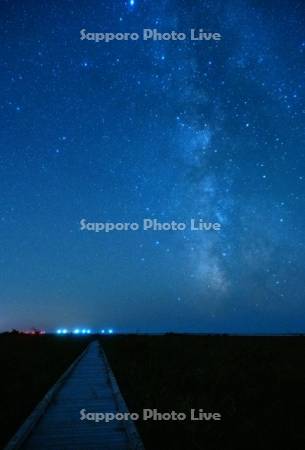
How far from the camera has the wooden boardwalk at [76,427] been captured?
736cm

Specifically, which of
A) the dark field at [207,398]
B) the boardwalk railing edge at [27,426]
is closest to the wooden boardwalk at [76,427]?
the boardwalk railing edge at [27,426]

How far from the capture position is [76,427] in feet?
28.2

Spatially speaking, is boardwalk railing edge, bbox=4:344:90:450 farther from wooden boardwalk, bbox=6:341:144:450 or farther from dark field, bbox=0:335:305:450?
dark field, bbox=0:335:305:450

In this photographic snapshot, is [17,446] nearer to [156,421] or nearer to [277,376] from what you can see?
[156,421]

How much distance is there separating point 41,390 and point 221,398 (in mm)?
4894

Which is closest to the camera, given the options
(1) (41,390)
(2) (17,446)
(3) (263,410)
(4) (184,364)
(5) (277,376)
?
(2) (17,446)

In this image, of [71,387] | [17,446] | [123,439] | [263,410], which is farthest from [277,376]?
[17,446]

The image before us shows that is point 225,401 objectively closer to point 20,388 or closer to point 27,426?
point 27,426

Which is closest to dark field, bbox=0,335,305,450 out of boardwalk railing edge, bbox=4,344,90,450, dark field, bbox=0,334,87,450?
dark field, bbox=0,334,87,450

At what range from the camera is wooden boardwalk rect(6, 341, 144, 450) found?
7.36m

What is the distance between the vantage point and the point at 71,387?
13734 mm

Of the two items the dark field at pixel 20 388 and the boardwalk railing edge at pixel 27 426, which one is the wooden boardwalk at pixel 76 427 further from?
the dark field at pixel 20 388

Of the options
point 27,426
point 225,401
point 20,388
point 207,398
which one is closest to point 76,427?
point 27,426

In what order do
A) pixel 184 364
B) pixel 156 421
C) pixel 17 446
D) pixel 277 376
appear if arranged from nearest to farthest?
1. pixel 17 446
2. pixel 156 421
3. pixel 277 376
4. pixel 184 364
